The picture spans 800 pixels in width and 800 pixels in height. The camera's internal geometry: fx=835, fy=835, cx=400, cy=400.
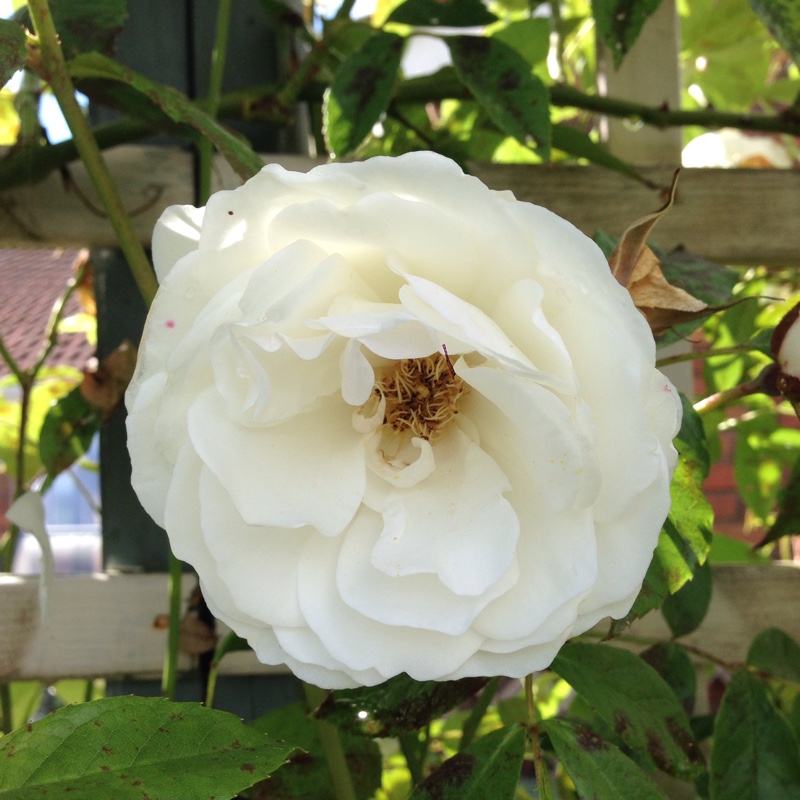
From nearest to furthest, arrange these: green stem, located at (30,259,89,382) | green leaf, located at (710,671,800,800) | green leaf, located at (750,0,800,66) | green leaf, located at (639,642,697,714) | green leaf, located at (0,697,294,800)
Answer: green leaf, located at (0,697,294,800), green leaf, located at (750,0,800,66), green leaf, located at (710,671,800,800), green leaf, located at (639,642,697,714), green stem, located at (30,259,89,382)

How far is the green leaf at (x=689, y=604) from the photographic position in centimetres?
58

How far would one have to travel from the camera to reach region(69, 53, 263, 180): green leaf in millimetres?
406

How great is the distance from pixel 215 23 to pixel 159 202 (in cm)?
19

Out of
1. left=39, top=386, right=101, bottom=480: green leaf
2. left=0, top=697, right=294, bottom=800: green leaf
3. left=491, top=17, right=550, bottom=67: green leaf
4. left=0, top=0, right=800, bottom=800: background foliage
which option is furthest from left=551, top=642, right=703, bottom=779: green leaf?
left=491, top=17, right=550, bottom=67: green leaf

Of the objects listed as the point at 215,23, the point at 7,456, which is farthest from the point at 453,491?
the point at 7,456

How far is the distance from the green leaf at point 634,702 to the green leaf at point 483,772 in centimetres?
6

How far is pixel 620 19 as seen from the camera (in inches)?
22.1

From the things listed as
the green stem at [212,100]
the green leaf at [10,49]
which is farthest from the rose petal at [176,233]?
the green stem at [212,100]

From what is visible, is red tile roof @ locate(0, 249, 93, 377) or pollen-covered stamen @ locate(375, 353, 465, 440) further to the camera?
red tile roof @ locate(0, 249, 93, 377)

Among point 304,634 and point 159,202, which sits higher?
point 159,202

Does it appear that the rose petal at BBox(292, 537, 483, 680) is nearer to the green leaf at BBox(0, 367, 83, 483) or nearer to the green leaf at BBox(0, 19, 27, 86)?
the green leaf at BBox(0, 19, 27, 86)

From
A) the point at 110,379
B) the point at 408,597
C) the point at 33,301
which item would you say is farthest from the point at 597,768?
the point at 33,301

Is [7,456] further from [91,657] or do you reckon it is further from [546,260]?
[546,260]

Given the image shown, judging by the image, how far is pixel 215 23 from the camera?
0.74 meters
